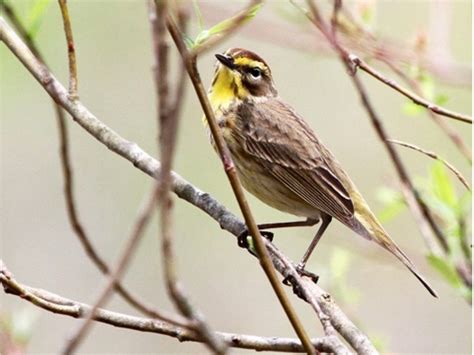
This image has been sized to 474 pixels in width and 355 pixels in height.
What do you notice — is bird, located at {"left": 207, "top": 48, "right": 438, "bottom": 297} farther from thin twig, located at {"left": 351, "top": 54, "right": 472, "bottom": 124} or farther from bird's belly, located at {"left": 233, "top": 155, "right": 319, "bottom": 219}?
thin twig, located at {"left": 351, "top": 54, "right": 472, "bottom": 124}

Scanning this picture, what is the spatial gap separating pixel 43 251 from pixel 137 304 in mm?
5923

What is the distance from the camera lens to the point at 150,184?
709cm

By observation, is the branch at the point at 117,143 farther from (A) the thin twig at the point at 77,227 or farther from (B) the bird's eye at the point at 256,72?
(B) the bird's eye at the point at 256,72

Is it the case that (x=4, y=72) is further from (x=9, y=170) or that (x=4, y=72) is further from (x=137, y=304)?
(x=137, y=304)

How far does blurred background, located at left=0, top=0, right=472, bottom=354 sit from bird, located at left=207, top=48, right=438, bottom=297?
1.82 m

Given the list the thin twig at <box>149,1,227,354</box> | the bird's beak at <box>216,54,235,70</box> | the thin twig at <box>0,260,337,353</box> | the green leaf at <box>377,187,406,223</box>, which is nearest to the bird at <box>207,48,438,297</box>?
the bird's beak at <box>216,54,235,70</box>

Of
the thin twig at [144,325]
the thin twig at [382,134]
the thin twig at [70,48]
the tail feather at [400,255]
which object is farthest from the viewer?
the tail feather at [400,255]

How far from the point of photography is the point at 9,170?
767cm

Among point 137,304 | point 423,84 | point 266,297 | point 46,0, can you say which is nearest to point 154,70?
point 137,304

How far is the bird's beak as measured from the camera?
191 inches

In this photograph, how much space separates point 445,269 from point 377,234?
159 cm

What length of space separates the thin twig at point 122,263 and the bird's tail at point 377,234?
282cm

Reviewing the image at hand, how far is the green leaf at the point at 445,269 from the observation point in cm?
307

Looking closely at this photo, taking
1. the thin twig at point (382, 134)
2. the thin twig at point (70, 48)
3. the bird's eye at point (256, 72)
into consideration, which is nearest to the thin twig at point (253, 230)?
the thin twig at point (382, 134)
